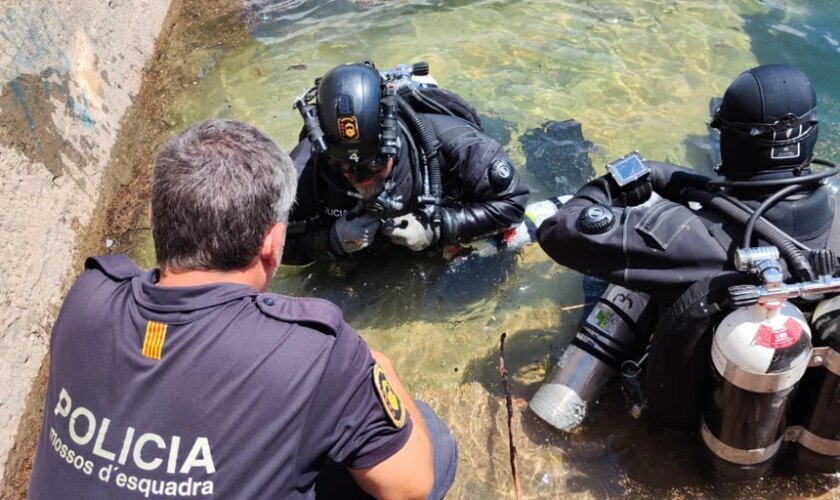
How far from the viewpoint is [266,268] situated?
2.01 m

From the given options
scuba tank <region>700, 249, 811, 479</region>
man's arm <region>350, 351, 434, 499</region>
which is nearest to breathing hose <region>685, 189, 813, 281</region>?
scuba tank <region>700, 249, 811, 479</region>

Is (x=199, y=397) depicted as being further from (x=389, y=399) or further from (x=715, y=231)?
(x=715, y=231)

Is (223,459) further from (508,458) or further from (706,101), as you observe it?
(706,101)

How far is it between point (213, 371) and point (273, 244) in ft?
1.47

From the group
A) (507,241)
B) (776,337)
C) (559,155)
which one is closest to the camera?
(776,337)

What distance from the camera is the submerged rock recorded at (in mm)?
4898

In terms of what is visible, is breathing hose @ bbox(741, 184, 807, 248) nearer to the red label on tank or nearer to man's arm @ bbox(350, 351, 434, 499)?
the red label on tank

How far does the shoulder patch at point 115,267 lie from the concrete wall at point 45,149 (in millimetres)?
1754

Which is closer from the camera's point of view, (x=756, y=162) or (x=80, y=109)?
(x=756, y=162)

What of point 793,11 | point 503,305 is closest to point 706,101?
point 793,11

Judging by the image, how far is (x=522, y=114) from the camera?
219 inches

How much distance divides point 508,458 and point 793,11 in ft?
19.4

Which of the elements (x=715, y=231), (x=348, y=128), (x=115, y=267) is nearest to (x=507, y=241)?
(x=348, y=128)

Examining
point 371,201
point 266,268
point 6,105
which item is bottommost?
point 371,201
